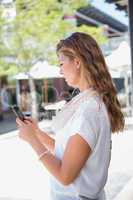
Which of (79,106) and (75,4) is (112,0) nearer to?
(75,4)

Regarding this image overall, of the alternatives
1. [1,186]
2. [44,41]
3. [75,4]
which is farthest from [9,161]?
[75,4]

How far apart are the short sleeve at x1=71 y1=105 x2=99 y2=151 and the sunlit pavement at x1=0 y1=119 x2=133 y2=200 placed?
→ 66.6 inches

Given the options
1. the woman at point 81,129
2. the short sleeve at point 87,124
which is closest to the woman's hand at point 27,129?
the woman at point 81,129

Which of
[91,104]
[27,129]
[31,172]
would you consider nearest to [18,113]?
[27,129]

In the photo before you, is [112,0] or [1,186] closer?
[1,186]

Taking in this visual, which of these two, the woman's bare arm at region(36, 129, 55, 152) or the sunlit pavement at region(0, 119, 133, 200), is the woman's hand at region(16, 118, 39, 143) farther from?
the sunlit pavement at region(0, 119, 133, 200)

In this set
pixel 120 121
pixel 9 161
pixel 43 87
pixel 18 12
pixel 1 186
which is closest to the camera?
pixel 120 121

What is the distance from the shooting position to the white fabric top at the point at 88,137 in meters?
1.10

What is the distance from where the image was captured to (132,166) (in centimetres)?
466

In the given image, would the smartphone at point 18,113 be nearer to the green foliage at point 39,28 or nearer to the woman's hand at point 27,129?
the woman's hand at point 27,129

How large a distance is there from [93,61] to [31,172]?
3.82 meters

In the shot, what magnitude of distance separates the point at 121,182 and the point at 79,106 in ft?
9.09

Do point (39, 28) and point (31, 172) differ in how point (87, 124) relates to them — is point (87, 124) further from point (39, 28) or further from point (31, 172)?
point (39, 28)

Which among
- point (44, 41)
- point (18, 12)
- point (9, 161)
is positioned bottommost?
point (9, 161)
